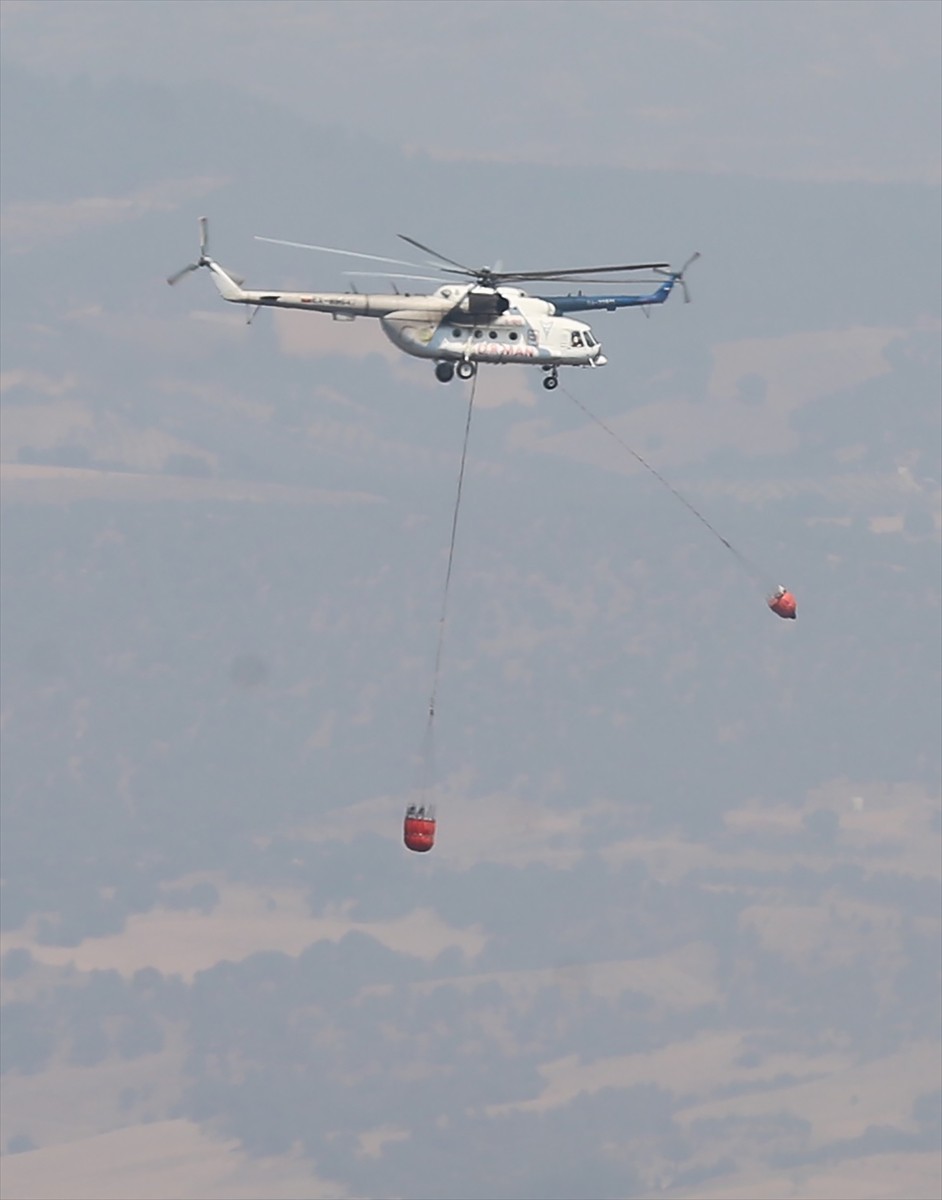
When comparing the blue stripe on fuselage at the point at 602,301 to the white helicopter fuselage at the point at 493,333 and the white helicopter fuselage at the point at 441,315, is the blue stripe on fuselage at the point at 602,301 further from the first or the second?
the white helicopter fuselage at the point at 441,315

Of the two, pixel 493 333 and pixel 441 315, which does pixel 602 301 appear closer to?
pixel 493 333

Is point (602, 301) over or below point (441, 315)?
over

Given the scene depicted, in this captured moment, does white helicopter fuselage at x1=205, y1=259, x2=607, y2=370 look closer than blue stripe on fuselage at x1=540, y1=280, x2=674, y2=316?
Yes

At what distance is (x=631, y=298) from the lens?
114 m

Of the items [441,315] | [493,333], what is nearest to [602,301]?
[493,333]

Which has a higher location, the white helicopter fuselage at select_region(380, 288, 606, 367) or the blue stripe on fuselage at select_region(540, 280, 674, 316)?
the blue stripe on fuselage at select_region(540, 280, 674, 316)

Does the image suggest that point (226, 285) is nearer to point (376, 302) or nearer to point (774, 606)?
point (376, 302)

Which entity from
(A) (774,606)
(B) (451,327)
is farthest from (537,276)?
(A) (774,606)

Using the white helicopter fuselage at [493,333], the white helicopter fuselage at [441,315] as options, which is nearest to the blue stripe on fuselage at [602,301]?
the white helicopter fuselage at [493,333]

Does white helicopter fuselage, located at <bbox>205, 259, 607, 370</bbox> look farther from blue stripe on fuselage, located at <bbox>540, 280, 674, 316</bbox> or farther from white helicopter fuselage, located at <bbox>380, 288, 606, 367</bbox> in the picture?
blue stripe on fuselage, located at <bbox>540, 280, 674, 316</bbox>

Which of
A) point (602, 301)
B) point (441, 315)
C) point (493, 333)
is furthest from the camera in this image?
point (602, 301)

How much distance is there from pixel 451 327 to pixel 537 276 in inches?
274

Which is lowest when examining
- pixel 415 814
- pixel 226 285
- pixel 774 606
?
pixel 415 814

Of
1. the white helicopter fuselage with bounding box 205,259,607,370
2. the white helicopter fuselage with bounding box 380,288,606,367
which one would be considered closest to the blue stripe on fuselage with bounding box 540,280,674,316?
the white helicopter fuselage with bounding box 380,288,606,367
